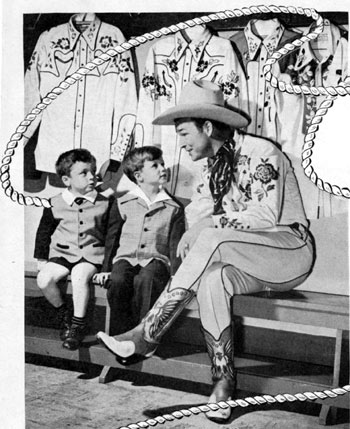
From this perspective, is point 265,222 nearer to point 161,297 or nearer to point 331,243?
point 331,243

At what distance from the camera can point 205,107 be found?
3.37 ft

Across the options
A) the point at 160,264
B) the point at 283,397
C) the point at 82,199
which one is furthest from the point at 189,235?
the point at 283,397

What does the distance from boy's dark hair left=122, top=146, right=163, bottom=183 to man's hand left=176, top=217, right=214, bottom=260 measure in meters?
0.13

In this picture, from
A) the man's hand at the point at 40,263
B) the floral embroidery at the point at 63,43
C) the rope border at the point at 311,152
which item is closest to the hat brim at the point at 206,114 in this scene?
the rope border at the point at 311,152

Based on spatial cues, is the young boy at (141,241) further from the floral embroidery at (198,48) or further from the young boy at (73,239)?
the floral embroidery at (198,48)

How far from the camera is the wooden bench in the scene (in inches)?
38.9

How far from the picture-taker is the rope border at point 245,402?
985mm

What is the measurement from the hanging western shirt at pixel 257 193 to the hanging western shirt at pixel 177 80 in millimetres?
43

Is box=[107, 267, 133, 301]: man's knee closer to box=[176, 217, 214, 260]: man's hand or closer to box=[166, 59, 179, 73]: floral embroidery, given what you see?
box=[176, 217, 214, 260]: man's hand

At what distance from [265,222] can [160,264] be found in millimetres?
184

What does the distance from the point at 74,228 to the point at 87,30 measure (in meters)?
0.33

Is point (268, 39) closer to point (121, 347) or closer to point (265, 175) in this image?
point (265, 175)

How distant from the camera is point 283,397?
1.01m

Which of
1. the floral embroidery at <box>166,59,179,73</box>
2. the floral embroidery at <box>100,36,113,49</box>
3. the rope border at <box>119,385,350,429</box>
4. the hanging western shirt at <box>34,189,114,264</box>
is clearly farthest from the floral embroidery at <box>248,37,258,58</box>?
the rope border at <box>119,385,350,429</box>
